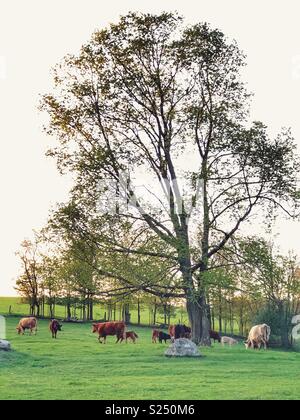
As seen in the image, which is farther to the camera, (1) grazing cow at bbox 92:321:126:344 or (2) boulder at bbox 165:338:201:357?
(1) grazing cow at bbox 92:321:126:344

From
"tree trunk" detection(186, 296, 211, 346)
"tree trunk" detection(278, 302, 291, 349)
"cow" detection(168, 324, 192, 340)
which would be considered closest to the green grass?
"tree trunk" detection(186, 296, 211, 346)

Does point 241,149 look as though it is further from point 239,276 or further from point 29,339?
point 29,339

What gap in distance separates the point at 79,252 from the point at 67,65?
981cm

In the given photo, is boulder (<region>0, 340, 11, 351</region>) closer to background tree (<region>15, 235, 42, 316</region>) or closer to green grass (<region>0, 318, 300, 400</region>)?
green grass (<region>0, 318, 300, 400</region>)

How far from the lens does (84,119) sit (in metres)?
34.9

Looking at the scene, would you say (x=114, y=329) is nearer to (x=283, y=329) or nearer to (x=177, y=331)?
(x=177, y=331)

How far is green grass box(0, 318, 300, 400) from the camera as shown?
1689cm

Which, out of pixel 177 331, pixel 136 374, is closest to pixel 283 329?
pixel 177 331

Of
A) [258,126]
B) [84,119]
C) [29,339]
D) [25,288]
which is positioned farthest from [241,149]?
[25,288]

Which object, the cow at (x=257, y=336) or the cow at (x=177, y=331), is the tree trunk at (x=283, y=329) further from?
the cow at (x=177, y=331)

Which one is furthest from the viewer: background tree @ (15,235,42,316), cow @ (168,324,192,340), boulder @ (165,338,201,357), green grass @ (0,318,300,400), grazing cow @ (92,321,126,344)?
background tree @ (15,235,42,316)

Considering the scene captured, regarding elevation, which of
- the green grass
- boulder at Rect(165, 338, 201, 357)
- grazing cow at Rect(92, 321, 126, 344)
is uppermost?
grazing cow at Rect(92, 321, 126, 344)

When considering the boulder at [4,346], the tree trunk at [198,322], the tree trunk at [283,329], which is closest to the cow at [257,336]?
the tree trunk at [283,329]
